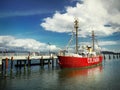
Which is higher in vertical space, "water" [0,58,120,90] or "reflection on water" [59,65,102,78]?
"reflection on water" [59,65,102,78]

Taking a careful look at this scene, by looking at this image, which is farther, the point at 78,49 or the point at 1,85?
the point at 78,49

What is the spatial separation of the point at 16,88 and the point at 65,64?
2203cm

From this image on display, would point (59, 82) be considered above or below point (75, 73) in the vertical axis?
below

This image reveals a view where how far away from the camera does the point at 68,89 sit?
24.1 meters

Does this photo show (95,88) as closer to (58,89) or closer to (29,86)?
(58,89)

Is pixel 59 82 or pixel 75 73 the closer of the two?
pixel 59 82

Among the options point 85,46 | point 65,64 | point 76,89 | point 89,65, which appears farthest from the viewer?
point 85,46

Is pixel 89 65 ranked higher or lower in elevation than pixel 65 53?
lower

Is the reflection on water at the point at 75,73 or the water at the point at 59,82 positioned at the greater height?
the reflection on water at the point at 75,73

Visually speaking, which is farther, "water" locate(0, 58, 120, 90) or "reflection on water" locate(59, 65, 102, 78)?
"reflection on water" locate(59, 65, 102, 78)

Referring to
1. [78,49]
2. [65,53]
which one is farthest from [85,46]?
[65,53]

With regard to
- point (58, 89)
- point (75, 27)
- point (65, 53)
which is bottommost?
point (58, 89)

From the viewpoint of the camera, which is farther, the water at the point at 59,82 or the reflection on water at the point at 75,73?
the reflection on water at the point at 75,73

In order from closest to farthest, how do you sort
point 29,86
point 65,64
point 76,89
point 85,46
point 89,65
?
1. point 76,89
2. point 29,86
3. point 65,64
4. point 89,65
5. point 85,46
